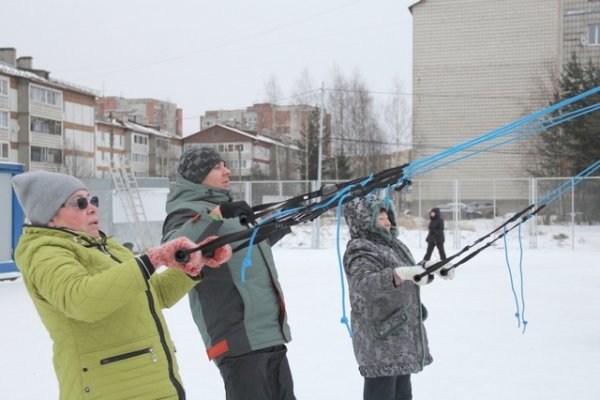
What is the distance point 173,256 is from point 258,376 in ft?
3.33

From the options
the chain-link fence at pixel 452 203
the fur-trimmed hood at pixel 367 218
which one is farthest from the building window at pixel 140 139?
the fur-trimmed hood at pixel 367 218

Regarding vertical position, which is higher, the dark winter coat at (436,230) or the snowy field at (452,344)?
the dark winter coat at (436,230)

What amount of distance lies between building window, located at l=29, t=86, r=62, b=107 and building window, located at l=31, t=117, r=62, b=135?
1358 millimetres

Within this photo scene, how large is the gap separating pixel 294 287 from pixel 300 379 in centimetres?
577

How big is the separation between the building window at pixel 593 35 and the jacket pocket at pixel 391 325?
36229 millimetres

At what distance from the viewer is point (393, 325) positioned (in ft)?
11.1

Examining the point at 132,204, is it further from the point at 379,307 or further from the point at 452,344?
the point at 379,307

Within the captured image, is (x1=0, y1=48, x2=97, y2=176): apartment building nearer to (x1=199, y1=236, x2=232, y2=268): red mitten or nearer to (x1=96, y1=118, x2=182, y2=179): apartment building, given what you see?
(x1=96, y1=118, x2=182, y2=179): apartment building

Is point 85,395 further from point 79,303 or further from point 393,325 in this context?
point 393,325

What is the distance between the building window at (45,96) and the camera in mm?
49562

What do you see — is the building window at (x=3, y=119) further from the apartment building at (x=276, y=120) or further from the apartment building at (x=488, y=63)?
the apartment building at (x=488, y=63)

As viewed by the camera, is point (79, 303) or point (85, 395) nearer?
point (79, 303)

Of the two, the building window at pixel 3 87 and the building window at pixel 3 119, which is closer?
the building window at pixel 3 87

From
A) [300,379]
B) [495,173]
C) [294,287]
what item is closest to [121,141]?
[495,173]
